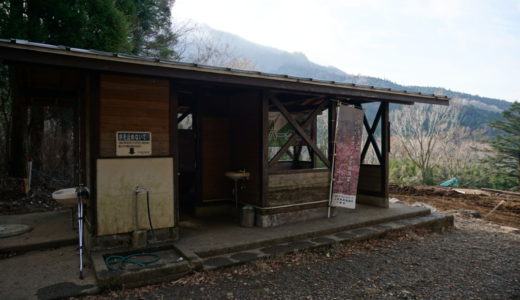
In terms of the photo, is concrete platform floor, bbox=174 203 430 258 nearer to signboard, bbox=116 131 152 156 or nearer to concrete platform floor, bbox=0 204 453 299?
concrete platform floor, bbox=0 204 453 299

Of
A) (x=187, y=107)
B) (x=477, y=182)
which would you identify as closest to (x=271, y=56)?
(x=477, y=182)

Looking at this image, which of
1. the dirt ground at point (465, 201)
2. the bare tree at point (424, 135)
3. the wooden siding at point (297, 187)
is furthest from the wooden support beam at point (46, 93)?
the bare tree at point (424, 135)

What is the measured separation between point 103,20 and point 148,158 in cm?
533

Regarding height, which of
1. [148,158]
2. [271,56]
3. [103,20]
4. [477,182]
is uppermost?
[271,56]

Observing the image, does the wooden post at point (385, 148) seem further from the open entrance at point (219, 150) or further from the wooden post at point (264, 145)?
the open entrance at point (219, 150)

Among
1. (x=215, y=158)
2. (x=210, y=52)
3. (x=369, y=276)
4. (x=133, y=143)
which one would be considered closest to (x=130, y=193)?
(x=133, y=143)

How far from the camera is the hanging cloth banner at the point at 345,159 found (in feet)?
20.1

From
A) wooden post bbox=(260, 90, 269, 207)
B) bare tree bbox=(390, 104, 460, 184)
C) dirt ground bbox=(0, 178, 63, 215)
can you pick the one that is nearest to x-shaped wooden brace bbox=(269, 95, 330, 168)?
wooden post bbox=(260, 90, 269, 207)

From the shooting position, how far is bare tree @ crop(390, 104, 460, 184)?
721 inches

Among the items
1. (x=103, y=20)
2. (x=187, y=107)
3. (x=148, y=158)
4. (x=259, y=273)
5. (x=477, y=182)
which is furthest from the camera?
(x=477, y=182)

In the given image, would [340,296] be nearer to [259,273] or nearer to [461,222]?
[259,273]

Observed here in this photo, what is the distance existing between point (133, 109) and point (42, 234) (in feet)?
8.15

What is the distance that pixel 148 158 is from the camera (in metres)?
4.40

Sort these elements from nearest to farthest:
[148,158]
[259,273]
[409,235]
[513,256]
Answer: [259,273] < [148,158] < [513,256] < [409,235]
